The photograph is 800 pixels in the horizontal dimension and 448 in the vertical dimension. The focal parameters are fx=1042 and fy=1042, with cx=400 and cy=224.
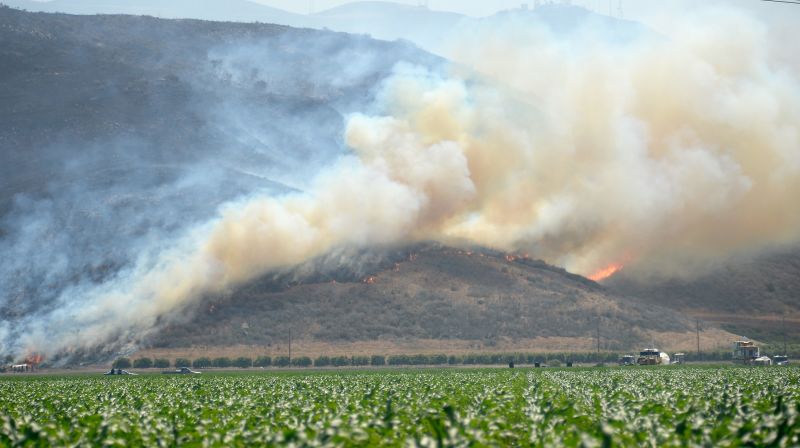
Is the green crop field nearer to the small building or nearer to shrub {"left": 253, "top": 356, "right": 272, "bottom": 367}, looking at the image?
shrub {"left": 253, "top": 356, "right": 272, "bottom": 367}

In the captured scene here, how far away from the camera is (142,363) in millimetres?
142250

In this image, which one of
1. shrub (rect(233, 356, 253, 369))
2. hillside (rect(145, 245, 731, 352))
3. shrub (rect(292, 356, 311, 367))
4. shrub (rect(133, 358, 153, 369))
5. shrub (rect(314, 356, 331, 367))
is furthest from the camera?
hillside (rect(145, 245, 731, 352))

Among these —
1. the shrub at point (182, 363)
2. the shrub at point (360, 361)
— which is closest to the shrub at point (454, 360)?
the shrub at point (360, 361)

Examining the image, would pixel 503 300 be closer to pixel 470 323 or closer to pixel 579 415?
pixel 470 323

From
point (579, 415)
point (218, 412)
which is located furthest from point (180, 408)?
point (579, 415)

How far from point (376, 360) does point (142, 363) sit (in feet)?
106

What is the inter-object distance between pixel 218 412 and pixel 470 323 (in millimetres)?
137502

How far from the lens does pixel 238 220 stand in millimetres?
150500

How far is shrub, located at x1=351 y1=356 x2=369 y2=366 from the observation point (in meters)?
145

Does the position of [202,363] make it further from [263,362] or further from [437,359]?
[437,359]

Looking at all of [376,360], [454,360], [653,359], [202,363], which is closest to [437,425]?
[202,363]

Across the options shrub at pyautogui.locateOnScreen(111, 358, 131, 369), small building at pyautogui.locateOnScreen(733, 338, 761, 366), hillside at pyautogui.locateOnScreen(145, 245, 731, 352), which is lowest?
shrub at pyautogui.locateOnScreen(111, 358, 131, 369)

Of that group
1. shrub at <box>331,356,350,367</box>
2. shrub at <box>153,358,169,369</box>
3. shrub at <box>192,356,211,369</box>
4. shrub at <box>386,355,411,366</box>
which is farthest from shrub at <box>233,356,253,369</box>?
shrub at <box>386,355,411,366</box>

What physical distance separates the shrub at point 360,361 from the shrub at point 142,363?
27.8 metres
